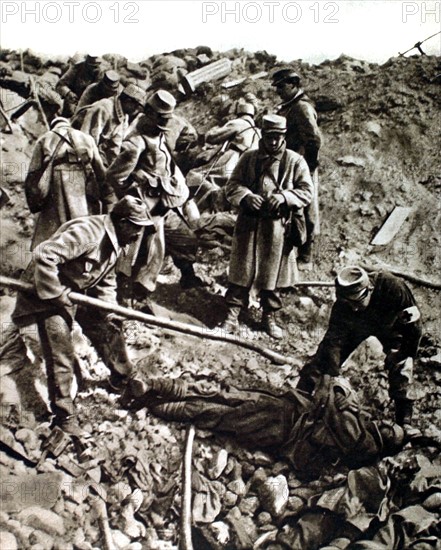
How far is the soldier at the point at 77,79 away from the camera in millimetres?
7105

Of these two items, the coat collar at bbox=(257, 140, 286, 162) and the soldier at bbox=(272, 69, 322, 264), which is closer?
the coat collar at bbox=(257, 140, 286, 162)

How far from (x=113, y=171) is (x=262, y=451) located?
2681 millimetres

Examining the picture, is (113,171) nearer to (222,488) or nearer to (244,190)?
(244,190)

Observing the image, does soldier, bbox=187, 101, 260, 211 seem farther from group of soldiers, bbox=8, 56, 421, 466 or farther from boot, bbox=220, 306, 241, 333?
boot, bbox=220, 306, 241, 333

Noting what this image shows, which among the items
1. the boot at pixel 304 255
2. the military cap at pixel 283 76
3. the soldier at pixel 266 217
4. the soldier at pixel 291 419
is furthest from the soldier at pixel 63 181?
the military cap at pixel 283 76

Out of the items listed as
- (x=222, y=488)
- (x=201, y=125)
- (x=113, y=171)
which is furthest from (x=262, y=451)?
(x=201, y=125)

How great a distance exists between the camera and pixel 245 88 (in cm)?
741

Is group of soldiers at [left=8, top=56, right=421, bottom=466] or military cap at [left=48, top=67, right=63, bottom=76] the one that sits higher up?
military cap at [left=48, top=67, right=63, bottom=76]

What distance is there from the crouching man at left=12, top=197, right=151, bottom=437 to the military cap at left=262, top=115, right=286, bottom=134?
1269 millimetres

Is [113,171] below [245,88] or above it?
below

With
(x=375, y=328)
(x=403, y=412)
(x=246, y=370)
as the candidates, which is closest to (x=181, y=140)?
(x=246, y=370)

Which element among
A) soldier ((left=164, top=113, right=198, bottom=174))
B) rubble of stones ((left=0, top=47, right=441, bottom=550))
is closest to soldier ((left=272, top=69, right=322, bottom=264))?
rubble of stones ((left=0, top=47, right=441, bottom=550))

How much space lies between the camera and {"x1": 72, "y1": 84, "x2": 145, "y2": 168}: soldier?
683 centimetres

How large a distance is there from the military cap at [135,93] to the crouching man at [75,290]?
998 millimetres
